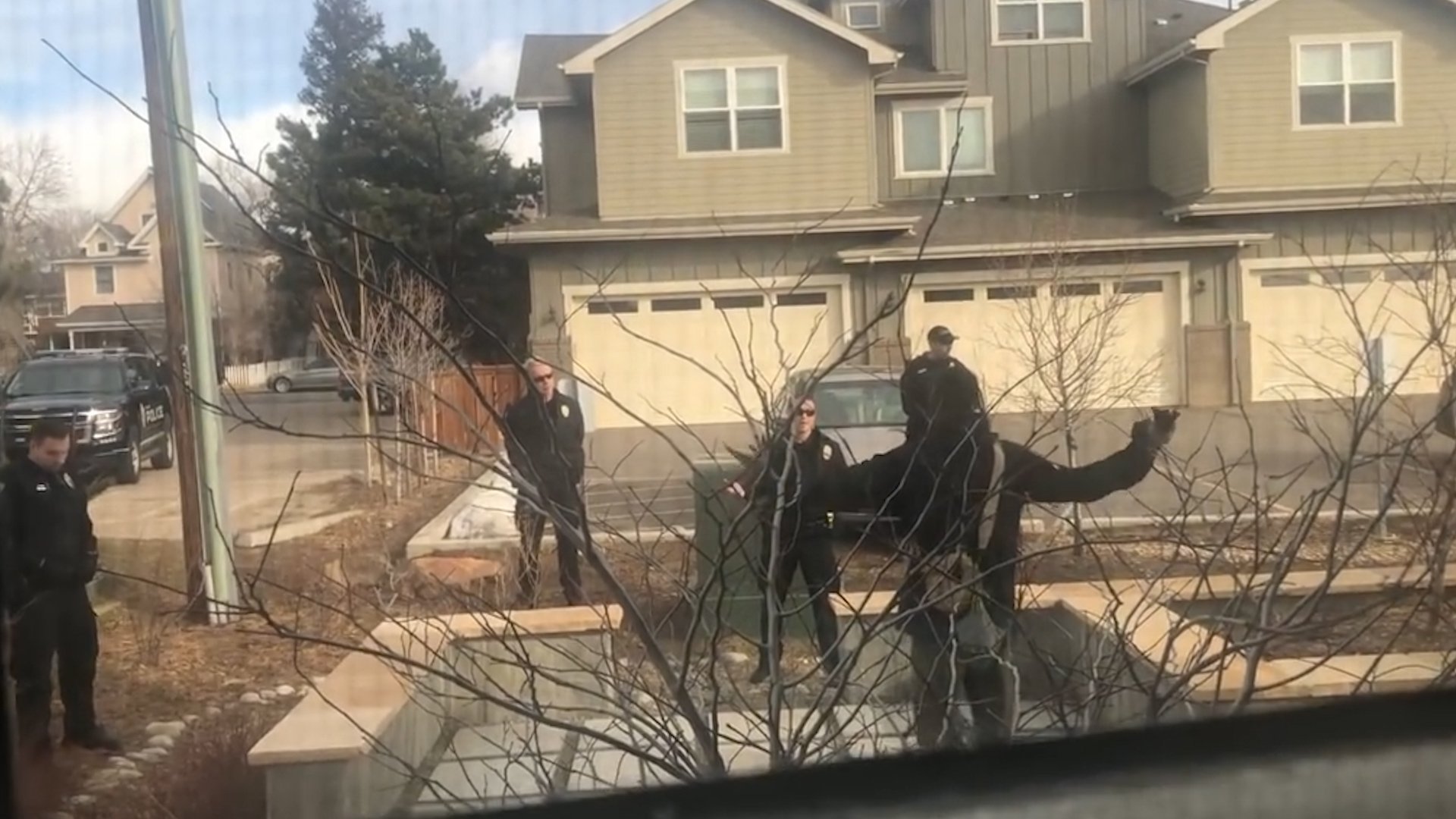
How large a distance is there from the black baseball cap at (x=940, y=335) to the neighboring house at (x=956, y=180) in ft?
0.09

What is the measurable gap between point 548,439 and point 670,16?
0.78 m

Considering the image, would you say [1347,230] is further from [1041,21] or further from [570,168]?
[570,168]

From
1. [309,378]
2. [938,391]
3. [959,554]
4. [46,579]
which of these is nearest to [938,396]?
[938,391]

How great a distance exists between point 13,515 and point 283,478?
437 mm

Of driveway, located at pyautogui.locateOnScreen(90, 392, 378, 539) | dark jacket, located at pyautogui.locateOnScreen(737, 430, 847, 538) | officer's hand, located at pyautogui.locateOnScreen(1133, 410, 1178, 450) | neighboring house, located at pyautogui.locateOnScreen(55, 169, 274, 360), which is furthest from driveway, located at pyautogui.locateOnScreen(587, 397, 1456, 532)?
neighboring house, located at pyautogui.locateOnScreen(55, 169, 274, 360)

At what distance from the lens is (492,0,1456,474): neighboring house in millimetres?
2533

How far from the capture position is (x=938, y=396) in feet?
8.75

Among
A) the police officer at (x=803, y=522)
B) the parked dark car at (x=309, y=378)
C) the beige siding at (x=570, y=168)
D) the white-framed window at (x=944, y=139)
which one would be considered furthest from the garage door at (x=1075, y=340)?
the parked dark car at (x=309, y=378)

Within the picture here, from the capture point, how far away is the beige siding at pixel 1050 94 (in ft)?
8.61

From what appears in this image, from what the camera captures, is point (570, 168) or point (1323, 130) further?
point (1323, 130)

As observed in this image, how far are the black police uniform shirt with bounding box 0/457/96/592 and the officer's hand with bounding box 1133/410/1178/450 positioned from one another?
1997 mm

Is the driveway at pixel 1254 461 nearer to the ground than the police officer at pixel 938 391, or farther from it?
nearer to the ground

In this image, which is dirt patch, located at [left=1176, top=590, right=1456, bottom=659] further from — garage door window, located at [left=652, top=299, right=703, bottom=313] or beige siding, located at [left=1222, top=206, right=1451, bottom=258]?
garage door window, located at [left=652, top=299, right=703, bottom=313]

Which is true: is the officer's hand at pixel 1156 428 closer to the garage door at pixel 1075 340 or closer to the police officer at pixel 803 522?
the garage door at pixel 1075 340
